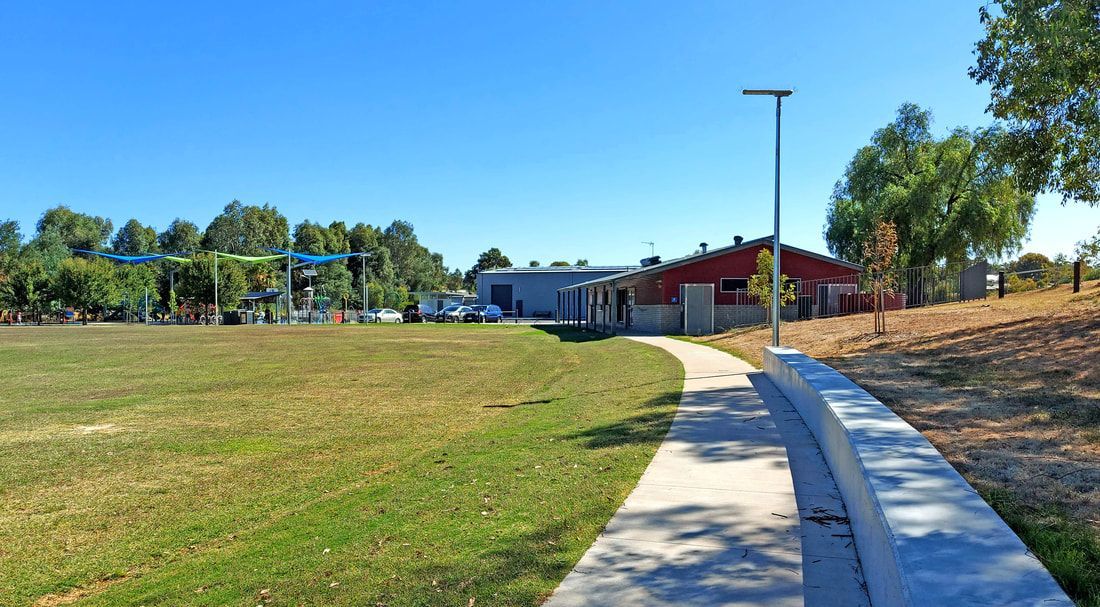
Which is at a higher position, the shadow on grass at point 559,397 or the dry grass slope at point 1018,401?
the dry grass slope at point 1018,401

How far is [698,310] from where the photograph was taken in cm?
3291

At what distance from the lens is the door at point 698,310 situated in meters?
32.7

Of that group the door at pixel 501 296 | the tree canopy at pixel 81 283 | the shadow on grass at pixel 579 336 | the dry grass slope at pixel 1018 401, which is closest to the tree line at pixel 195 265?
the tree canopy at pixel 81 283

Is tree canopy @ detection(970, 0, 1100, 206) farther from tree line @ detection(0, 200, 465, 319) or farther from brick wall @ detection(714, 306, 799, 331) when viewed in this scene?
tree line @ detection(0, 200, 465, 319)

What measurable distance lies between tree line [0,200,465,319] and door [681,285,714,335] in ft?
180

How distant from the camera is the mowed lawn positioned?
4.73 meters

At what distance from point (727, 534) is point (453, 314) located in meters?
63.4

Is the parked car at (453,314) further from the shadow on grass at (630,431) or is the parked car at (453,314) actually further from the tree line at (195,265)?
the shadow on grass at (630,431)

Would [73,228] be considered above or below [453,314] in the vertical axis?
above

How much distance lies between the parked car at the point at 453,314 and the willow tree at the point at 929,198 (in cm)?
3481

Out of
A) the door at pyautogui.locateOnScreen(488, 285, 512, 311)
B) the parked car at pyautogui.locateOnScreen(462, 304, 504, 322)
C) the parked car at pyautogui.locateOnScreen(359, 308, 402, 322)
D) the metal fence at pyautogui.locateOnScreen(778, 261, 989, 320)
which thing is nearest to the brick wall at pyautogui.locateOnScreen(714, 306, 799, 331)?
the metal fence at pyautogui.locateOnScreen(778, 261, 989, 320)

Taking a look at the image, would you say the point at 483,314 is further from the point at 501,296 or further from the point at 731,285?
the point at 731,285

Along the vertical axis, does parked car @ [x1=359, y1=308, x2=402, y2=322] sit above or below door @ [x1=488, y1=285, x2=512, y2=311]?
below

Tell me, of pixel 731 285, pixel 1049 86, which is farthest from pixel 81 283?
pixel 1049 86
